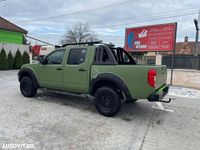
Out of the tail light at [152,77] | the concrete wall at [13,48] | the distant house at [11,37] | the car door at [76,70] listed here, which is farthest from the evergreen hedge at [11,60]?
the tail light at [152,77]

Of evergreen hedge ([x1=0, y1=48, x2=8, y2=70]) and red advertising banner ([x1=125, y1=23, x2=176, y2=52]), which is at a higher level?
red advertising banner ([x1=125, y1=23, x2=176, y2=52])

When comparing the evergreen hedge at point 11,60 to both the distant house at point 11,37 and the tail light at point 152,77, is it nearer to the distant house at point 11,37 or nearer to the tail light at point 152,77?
the distant house at point 11,37

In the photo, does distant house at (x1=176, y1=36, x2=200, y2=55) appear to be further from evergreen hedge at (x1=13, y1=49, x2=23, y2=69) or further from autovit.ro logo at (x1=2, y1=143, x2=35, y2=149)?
autovit.ro logo at (x1=2, y1=143, x2=35, y2=149)

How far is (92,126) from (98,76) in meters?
1.32

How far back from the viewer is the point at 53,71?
576 centimetres

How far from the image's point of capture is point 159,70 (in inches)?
170

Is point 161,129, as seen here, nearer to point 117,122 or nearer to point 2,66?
point 117,122

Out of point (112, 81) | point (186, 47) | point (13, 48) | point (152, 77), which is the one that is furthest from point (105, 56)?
point (186, 47)

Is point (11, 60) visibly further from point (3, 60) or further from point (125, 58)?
point (125, 58)

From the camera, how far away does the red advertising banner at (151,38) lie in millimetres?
9922

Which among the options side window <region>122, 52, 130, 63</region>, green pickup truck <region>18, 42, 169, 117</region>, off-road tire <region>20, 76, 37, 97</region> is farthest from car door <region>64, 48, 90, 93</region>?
off-road tire <region>20, 76, 37, 97</region>

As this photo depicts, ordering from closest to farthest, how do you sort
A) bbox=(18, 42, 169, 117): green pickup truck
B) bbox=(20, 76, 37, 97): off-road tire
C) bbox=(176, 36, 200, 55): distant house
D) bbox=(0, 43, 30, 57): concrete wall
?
bbox=(18, 42, 169, 117): green pickup truck < bbox=(20, 76, 37, 97): off-road tire < bbox=(0, 43, 30, 57): concrete wall < bbox=(176, 36, 200, 55): distant house

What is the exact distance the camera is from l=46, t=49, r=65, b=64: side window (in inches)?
224

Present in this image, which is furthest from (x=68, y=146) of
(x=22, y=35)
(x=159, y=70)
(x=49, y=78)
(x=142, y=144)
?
(x=22, y=35)
